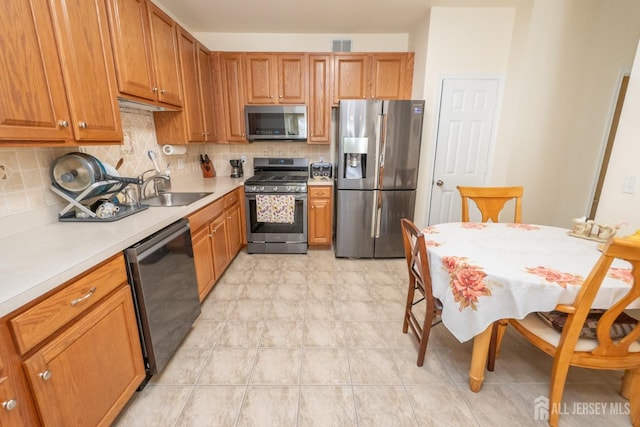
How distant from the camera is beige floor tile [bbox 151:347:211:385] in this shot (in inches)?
61.7

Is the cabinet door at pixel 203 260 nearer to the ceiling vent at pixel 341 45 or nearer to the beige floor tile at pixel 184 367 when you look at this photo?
the beige floor tile at pixel 184 367

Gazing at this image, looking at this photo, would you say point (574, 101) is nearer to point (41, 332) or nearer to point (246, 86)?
point (246, 86)

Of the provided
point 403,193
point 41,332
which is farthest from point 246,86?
point 41,332

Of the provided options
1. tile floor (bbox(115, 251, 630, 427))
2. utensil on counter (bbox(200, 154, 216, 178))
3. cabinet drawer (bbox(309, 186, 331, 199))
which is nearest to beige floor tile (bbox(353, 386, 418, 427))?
tile floor (bbox(115, 251, 630, 427))

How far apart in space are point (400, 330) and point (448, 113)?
2291 millimetres

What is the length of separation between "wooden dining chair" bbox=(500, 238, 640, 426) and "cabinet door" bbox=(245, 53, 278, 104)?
3123mm

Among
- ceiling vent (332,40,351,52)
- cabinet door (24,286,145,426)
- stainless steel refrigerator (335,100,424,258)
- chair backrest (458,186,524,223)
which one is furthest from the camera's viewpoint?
ceiling vent (332,40,351,52)

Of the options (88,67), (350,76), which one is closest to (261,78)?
(350,76)

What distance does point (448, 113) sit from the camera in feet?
9.58

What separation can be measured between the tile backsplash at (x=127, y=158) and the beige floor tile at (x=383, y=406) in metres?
1.99

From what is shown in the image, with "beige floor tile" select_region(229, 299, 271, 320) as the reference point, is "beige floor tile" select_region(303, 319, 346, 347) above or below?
below

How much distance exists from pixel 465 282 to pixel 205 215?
1889 millimetres

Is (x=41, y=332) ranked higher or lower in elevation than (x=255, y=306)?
higher

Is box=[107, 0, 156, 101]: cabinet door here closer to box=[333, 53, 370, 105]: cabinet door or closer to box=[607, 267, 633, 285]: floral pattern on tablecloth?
box=[333, 53, 370, 105]: cabinet door
